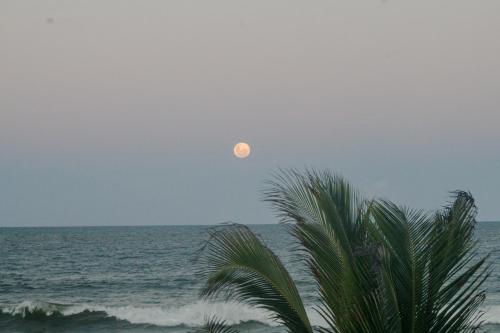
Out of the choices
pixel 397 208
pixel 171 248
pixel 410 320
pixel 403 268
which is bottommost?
pixel 171 248

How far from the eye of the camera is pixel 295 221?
5.75 meters

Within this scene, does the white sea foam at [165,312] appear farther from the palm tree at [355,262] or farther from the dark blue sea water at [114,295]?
the palm tree at [355,262]

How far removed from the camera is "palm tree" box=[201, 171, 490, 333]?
5.36 m

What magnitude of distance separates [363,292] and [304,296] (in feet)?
87.9

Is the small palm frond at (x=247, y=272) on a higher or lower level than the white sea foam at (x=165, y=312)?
higher

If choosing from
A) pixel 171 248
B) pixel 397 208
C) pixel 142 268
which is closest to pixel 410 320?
pixel 397 208

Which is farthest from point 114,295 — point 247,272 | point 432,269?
point 432,269

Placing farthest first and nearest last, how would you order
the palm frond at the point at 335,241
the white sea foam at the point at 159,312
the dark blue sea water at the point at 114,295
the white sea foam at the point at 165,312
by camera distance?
the dark blue sea water at the point at 114,295 → the white sea foam at the point at 159,312 → the white sea foam at the point at 165,312 → the palm frond at the point at 335,241

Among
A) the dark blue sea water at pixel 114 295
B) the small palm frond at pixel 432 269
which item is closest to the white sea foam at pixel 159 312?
the dark blue sea water at pixel 114 295

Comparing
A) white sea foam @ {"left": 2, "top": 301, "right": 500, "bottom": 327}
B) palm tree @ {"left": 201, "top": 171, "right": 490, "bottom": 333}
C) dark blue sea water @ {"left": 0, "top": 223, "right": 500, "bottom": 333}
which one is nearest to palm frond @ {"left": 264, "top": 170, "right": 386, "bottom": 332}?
palm tree @ {"left": 201, "top": 171, "right": 490, "bottom": 333}

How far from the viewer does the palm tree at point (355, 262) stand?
5.36 m

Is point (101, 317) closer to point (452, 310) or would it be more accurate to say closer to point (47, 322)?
point (47, 322)

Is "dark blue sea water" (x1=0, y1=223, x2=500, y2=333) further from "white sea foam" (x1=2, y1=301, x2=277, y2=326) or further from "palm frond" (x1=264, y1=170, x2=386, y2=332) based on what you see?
"palm frond" (x1=264, y1=170, x2=386, y2=332)

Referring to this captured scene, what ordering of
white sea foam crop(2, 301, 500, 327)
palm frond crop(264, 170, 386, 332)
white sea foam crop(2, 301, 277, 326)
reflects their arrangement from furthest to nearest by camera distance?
1. white sea foam crop(2, 301, 277, 326)
2. white sea foam crop(2, 301, 500, 327)
3. palm frond crop(264, 170, 386, 332)
